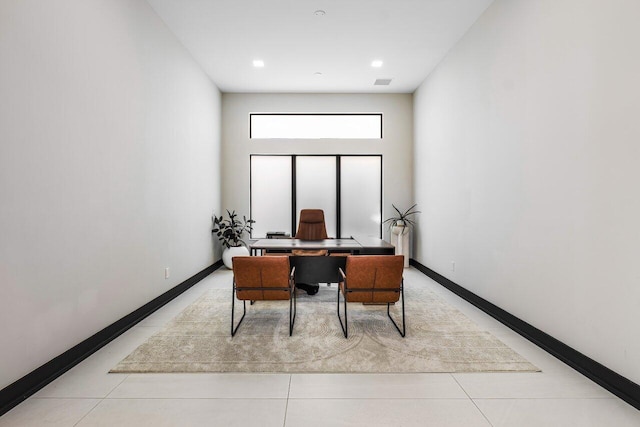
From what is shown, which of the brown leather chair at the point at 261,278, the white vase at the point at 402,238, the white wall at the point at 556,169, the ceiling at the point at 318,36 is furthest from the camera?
the white vase at the point at 402,238

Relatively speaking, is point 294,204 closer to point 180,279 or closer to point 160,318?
point 180,279

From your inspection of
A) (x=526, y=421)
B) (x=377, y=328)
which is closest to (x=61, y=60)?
(x=377, y=328)

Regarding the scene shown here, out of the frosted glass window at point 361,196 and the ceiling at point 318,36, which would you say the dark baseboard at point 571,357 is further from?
the ceiling at point 318,36

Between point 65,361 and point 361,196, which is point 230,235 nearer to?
point 361,196

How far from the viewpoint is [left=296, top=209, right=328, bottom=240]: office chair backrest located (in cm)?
539

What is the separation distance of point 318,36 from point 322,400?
4.30m

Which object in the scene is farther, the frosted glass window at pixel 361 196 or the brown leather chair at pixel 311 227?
the frosted glass window at pixel 361 196

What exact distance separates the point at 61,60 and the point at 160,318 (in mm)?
2534

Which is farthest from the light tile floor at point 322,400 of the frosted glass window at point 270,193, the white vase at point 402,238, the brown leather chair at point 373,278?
the frosted glass window at point 270,193

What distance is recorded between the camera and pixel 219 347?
2857 millimetres

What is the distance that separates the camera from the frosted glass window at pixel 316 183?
7.06 m

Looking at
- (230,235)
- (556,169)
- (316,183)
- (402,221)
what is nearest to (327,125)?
(316,183)

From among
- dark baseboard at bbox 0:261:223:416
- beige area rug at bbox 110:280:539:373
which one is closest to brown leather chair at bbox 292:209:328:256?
beige area rug at bbox 110:280:539:373

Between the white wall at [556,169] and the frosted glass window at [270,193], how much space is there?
11.6 ft
